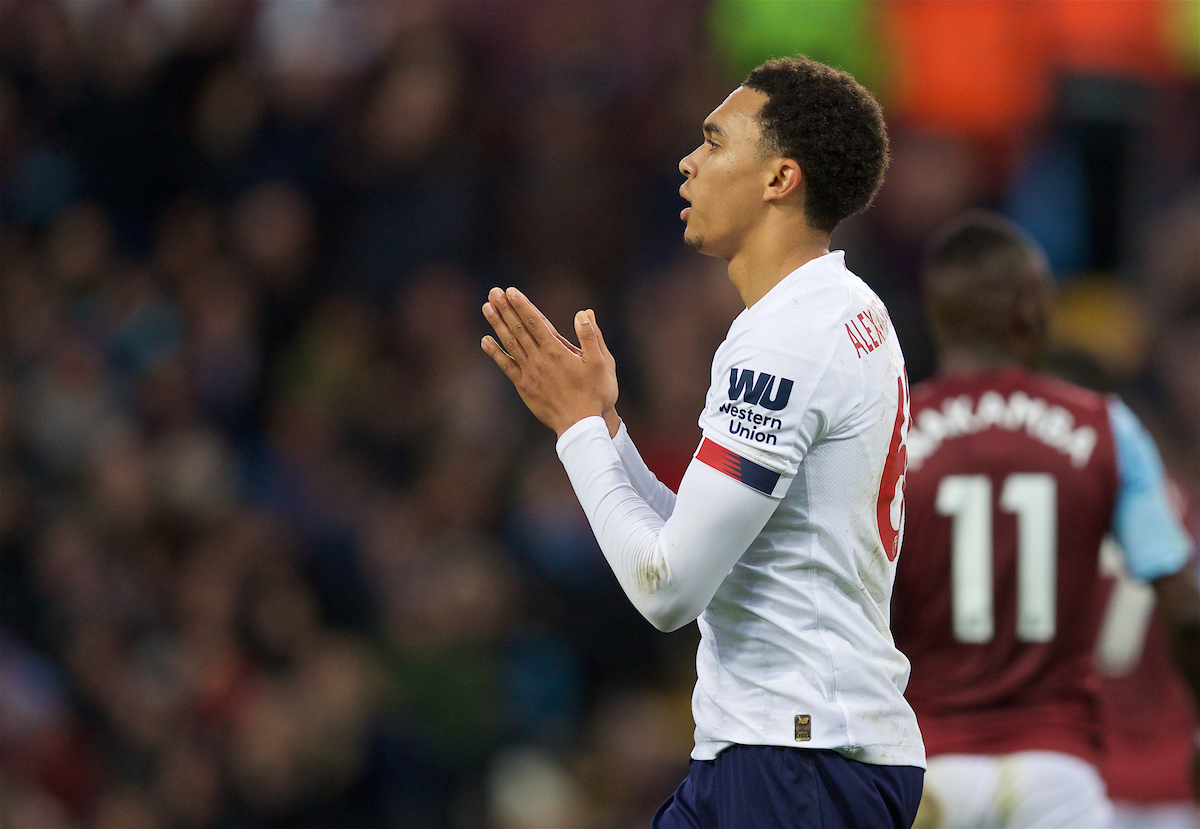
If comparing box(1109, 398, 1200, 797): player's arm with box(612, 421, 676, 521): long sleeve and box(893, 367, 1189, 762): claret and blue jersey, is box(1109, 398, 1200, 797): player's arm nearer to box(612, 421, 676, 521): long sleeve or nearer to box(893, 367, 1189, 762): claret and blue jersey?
box(893, 367, 1189, 762): claret and blue jersey

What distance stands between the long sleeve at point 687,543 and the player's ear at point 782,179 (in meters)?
0.53

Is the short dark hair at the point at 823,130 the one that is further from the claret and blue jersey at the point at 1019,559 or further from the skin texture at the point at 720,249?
the claret and blue jersey at the point at 1019,559

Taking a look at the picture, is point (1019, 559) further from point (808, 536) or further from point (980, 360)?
point (808, 536)

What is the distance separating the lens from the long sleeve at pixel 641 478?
8.66ft

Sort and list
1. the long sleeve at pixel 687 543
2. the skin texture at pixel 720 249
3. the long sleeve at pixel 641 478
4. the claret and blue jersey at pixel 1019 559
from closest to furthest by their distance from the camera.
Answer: the long sleeve at pixel 687 543, the skin texture at pixel 720 249, the long sleeve at pixel 641 478, the claret and blue jersey at pixel 1019 559

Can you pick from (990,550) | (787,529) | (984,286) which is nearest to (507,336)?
(787,529)

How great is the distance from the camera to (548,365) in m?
2.52

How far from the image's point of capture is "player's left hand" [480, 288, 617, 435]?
251 centimetres

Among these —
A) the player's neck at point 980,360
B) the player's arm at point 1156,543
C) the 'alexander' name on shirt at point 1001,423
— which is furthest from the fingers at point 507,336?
the player's arm at point 1156,543

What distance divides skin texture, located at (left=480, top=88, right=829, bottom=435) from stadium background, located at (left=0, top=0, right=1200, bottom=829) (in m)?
4.33

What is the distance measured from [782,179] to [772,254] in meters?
0.13

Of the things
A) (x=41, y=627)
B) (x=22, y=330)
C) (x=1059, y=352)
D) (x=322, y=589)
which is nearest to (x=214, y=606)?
(x=322, y=589)

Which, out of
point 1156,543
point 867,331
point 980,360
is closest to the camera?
point 867,331

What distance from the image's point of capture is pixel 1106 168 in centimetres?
806
